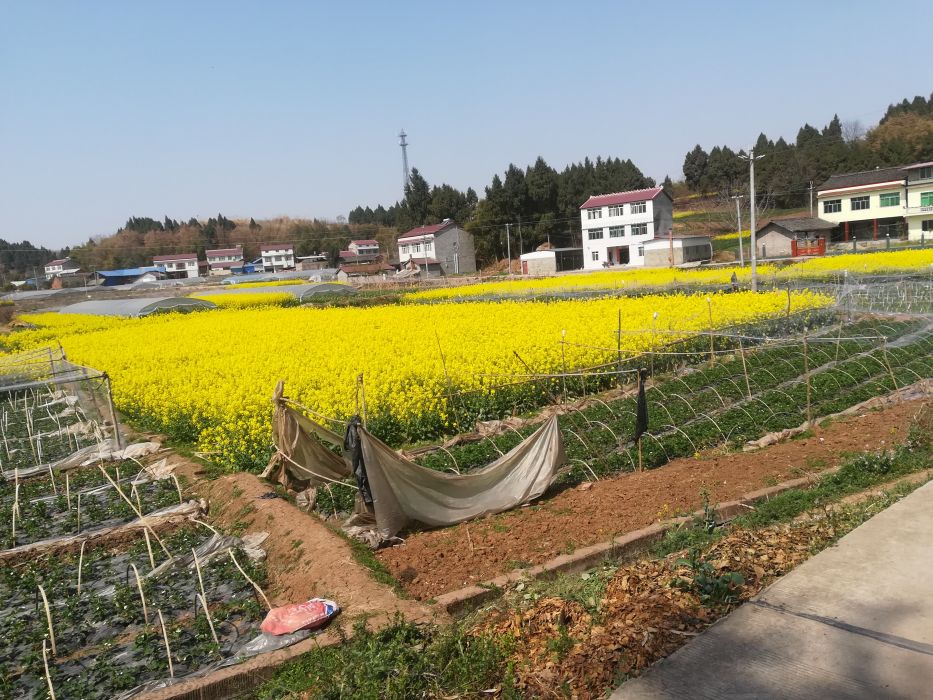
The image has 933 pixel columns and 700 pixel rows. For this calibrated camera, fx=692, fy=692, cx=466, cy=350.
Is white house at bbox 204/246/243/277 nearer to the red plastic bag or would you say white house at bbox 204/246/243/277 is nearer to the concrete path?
the red plastic bag

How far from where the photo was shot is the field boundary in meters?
6.34

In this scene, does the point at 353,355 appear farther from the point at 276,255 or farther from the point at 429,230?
the point at 276,255

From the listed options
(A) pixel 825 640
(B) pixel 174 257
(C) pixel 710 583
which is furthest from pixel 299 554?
(B) pixel 174 257

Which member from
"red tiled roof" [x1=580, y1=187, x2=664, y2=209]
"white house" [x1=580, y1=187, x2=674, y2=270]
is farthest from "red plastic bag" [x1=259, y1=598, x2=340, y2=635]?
"red tiled roof" [x1=580, y1=187, x2=664, y2=209]

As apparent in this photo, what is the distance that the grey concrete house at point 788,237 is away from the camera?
193ft

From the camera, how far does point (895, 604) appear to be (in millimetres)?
4258

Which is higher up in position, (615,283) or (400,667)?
(615,283)

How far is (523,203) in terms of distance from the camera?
80250 mm

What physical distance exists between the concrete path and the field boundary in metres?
2.28

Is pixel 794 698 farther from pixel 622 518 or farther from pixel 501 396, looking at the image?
pixel 501 396

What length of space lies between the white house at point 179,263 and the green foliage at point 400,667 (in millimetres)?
117552

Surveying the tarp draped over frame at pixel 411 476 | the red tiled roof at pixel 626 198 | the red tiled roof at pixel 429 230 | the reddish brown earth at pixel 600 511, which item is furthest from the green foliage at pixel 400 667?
the red tiled roof at pixel 429 230

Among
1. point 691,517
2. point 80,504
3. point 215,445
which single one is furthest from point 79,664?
point 215,445

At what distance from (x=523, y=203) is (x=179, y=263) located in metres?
64.8
